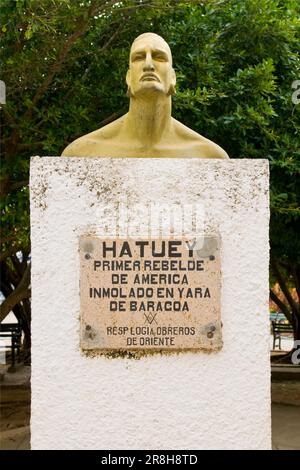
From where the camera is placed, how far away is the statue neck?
11.8ft

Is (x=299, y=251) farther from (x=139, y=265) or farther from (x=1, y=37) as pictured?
(x=139, y=265)

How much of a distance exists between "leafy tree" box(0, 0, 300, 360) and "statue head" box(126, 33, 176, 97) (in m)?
2.16

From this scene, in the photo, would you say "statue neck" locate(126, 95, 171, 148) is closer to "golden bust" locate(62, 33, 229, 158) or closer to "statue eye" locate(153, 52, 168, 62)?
"golden bust" locate(62, 33, 229, 158)

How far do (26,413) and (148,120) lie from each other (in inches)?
297

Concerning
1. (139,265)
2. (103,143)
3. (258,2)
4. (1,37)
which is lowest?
(139,265)

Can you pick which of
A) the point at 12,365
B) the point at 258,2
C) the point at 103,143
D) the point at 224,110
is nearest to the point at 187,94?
the point at 224,110

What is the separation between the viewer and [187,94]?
5773 mm

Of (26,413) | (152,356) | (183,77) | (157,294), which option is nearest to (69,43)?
(183,77)

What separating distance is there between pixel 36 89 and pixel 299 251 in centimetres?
419

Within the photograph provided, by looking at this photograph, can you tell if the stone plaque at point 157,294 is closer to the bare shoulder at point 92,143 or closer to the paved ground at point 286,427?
the bare shoulder at point 92,143

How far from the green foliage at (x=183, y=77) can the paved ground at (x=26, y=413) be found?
287 cm

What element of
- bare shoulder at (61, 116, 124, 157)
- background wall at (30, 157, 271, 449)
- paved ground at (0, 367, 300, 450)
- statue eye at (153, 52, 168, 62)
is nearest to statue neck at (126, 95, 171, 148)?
bare shoulder at (61, 116, 124, 157)

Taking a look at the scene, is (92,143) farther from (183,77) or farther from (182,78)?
(182,78)

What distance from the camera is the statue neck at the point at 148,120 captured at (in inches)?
142
